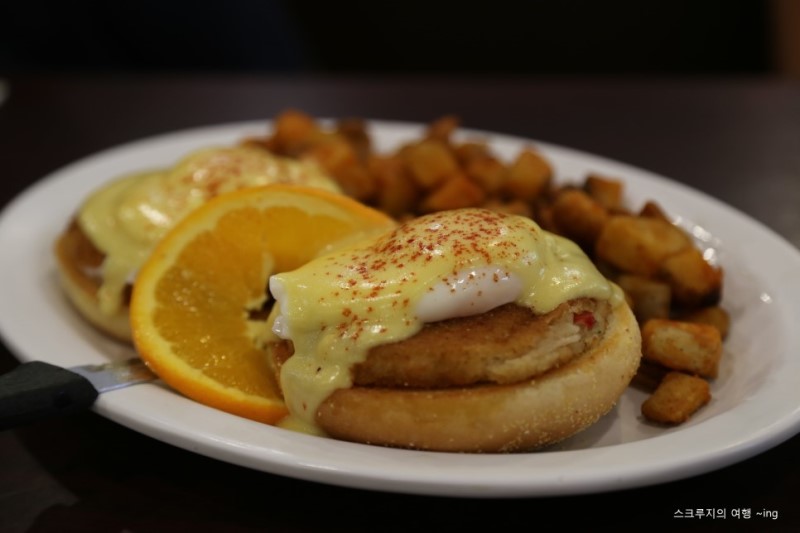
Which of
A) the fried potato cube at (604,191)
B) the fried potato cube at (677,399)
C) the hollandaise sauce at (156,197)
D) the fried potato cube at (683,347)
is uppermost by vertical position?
the hollandaise sauce at (156,197)

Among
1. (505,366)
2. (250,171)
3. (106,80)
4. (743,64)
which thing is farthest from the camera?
(743,64)

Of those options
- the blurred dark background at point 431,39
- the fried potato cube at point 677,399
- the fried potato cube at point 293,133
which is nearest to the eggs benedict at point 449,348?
the fried potato cube at point 677,399

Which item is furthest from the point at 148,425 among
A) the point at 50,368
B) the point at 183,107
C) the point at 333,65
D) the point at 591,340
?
the point at 333,65

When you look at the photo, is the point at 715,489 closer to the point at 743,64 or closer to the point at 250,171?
the point at 250,171

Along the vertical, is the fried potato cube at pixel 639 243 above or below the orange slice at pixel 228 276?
below

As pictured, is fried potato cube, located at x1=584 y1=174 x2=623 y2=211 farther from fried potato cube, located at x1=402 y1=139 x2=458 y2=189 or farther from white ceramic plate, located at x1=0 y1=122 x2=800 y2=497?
fried potato cube, located at x1=402 y1=139 x2=458 y2=189

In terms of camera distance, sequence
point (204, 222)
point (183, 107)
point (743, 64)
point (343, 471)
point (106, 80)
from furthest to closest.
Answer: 1. point (743, 64)
2. point (106, 80)
3. point (183, 107)
4. point (204, 222)
5. point (343, 471)

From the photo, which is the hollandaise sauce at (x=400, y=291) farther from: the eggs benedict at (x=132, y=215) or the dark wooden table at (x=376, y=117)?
the eggs benedict at (x=132, y=215)

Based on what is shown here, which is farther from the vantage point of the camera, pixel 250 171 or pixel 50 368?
pixel 250 171
